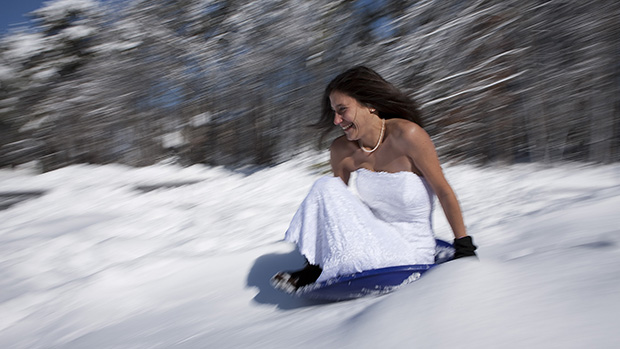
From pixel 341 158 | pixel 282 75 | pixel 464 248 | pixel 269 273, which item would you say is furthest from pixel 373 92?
pixel 282 75

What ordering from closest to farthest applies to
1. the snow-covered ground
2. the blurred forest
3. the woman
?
1. the snow-covered ground
2. the woman
3. the blurred forest

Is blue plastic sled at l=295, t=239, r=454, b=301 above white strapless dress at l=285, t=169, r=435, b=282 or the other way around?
the other way around

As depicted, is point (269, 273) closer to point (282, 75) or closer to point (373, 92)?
point (373, 92)

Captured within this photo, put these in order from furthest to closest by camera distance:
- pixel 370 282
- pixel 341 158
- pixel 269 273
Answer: pixel 269 273 → pixel 341 158 → pixel 370 282

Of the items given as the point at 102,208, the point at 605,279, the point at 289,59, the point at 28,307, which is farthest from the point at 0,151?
the point at 605,279

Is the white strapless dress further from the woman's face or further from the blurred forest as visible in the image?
the blurred forest

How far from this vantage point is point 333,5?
19.1ft

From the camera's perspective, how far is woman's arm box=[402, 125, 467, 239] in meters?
1.71

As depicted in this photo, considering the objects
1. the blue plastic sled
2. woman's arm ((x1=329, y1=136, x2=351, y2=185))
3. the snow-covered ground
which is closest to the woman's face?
woman's arm ((x1=329, y1=136, x2=351, y2=185))

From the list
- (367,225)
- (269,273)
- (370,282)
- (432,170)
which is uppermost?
(432,170)

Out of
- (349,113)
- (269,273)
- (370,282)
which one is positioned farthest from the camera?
(269,273)

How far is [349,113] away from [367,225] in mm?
449

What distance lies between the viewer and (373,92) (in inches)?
73.4

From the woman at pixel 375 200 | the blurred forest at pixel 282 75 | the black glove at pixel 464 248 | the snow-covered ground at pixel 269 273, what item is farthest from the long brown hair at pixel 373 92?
the blurred forest at pixel 282 75
